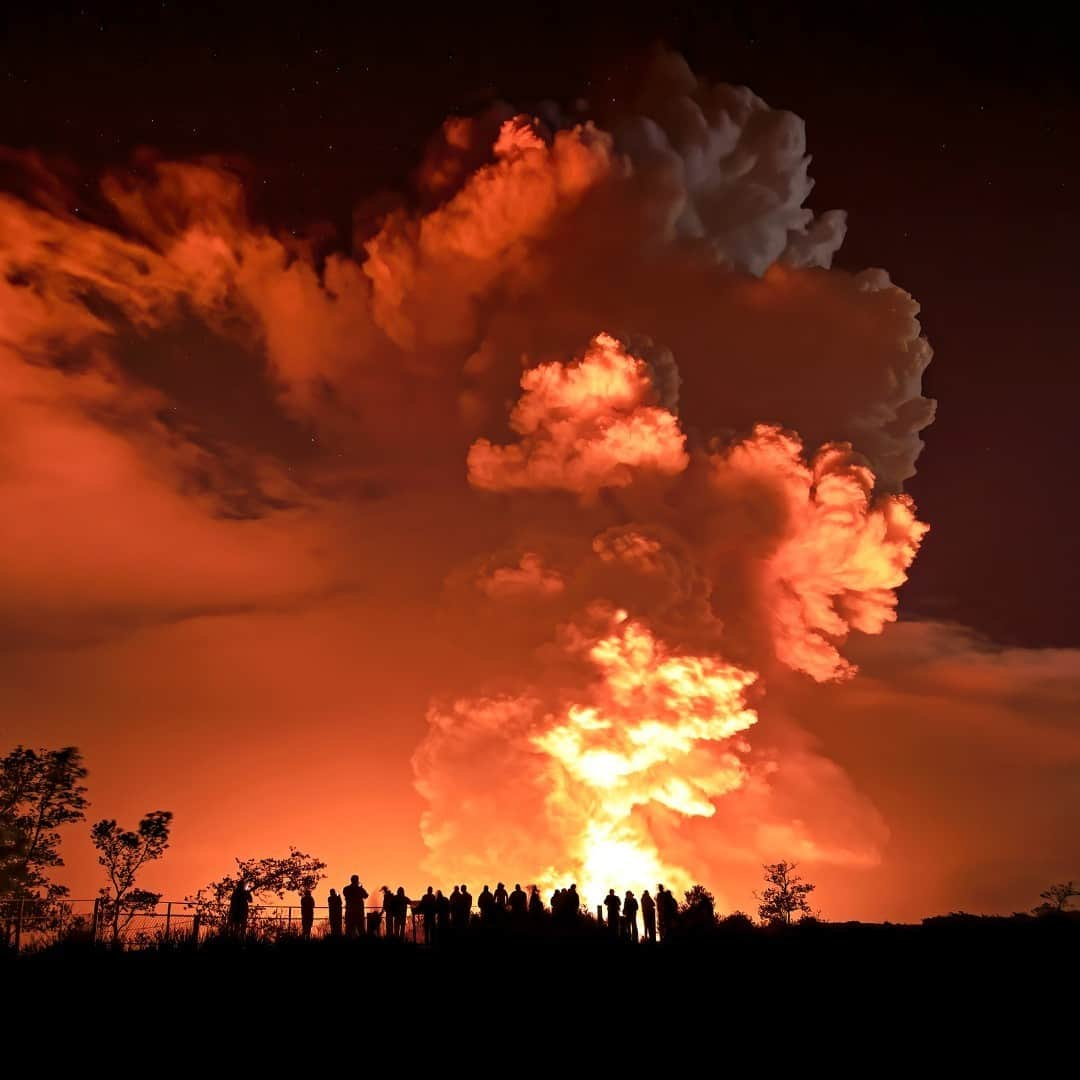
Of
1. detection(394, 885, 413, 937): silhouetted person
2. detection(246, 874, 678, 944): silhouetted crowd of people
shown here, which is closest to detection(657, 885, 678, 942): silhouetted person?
detection(246, 874, 678, 944): silhouetted crowd of people

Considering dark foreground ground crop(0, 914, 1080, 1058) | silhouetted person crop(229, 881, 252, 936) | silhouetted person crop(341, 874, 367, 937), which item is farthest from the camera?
silhouetted person crop(341, 874, 367, 937)

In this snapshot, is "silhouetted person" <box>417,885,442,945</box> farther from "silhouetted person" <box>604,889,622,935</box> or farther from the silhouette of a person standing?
"silhouetted person" <box>604,889,622,935</box>

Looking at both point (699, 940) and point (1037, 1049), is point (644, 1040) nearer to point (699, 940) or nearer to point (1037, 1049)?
point (1037, 1049)

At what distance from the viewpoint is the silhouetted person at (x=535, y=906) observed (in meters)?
24.0

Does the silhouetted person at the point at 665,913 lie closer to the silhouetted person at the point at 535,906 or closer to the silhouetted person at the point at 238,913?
the silhouetted person at the point at 535,906

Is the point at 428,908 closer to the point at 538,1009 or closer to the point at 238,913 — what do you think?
the point at 238,913

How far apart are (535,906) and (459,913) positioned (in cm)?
325

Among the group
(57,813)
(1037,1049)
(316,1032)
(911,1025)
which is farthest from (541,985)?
(57,813)

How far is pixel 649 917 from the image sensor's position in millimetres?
24172

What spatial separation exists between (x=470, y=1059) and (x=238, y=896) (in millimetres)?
10954

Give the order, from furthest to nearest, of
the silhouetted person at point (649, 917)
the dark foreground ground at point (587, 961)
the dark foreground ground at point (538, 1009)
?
1. the silhouetted person at point (649, 917)
2. the dark foreground ground at point (587, 961)
3. the dark foreground ground at point (538, 1009)

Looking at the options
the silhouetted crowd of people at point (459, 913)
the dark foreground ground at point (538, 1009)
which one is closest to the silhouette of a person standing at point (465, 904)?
the silhouetted crowd of people at point (459, 913)

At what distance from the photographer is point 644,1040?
11.9m

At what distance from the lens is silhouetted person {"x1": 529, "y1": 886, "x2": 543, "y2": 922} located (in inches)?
946
